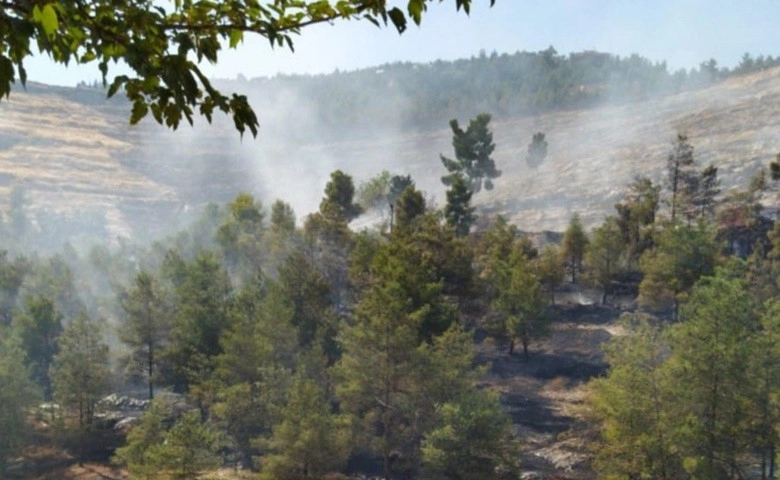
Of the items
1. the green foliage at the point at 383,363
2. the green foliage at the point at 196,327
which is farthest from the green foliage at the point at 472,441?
the green foliage at the point at 196,327

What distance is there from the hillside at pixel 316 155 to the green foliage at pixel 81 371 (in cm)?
4818

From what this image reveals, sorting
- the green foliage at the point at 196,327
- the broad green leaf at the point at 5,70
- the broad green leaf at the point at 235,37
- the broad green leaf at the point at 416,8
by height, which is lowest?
the green foliage at the point at 196,327

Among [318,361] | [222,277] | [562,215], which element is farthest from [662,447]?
[562,215]

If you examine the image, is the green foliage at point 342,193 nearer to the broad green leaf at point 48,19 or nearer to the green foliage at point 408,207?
the green foliage at point 408,207

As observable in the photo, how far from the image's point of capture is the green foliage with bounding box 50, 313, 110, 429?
31766 mm

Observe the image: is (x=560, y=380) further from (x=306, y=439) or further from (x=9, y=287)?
(x=9, y=287)

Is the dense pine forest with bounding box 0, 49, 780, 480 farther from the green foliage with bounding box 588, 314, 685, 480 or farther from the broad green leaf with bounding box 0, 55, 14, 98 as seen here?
the broad green leaf with bounding box 0, 55, 14, 98

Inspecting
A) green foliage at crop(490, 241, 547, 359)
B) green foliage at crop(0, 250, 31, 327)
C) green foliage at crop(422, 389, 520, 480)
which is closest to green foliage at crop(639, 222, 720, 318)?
green foliage at crop(490, 241, 547, 359)

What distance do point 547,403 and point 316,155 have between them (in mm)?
112784

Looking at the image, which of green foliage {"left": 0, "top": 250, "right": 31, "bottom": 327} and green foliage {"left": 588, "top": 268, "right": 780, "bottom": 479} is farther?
green foliage {"left": 0, "top": 250, "right": 31, "bottom": 327}

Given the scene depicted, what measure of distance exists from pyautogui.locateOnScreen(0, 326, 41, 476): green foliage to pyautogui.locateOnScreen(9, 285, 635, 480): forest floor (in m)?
2.34

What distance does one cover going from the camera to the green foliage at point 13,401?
29.0 metres

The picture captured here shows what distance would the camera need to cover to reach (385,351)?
86.0 ft

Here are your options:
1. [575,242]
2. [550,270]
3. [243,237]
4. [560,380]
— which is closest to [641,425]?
[560,380]
